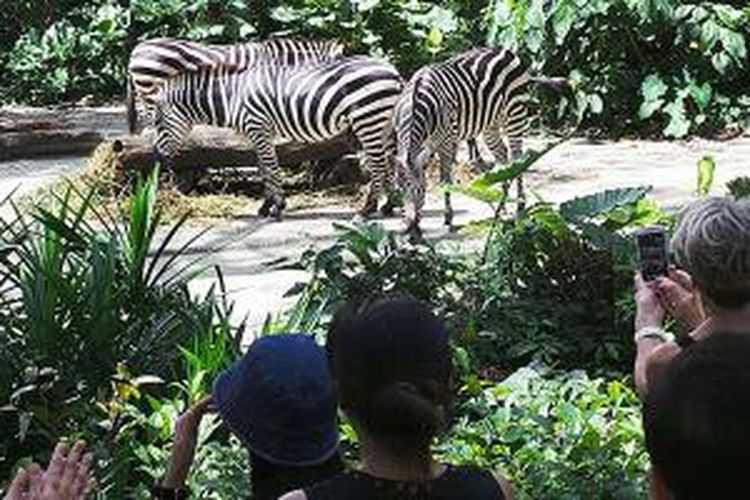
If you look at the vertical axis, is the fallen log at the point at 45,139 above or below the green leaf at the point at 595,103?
below

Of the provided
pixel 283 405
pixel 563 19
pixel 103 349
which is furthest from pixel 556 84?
pixel 283 405

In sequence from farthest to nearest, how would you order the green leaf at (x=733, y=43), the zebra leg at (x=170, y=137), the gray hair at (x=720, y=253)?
1. the green leaf at (x=733, y=43)
2. the zebra leg at (x=170, y=137)
3. the gray hair at (x=720, y=253)

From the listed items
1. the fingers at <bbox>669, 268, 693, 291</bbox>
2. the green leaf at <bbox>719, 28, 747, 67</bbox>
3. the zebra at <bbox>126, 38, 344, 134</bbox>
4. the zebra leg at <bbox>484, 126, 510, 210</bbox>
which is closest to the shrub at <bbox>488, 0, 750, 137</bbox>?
the green leaf at <bbox>719, 28, 747, 67</bbox>

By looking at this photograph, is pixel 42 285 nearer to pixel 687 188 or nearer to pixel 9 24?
pixel 687 188

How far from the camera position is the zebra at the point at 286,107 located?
12.9m

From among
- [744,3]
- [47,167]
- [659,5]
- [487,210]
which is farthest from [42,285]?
[744,3]

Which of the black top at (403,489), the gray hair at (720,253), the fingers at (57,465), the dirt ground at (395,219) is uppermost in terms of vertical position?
the gray hair at (720,253)

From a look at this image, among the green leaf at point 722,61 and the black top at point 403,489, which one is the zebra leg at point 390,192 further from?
the black top at point 403,489

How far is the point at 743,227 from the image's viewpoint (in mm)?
3555

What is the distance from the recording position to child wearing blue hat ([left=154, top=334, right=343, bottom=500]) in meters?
2.89

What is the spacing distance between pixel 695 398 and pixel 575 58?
617 inches

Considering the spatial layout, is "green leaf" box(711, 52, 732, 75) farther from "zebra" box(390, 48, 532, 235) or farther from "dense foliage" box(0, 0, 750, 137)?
"zebra" box(390, 48, 532, 235)

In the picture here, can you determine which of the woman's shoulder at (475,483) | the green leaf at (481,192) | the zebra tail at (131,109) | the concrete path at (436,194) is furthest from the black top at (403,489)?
the zebra tail at (131,109)

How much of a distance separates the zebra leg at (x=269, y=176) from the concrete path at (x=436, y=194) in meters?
0.14
